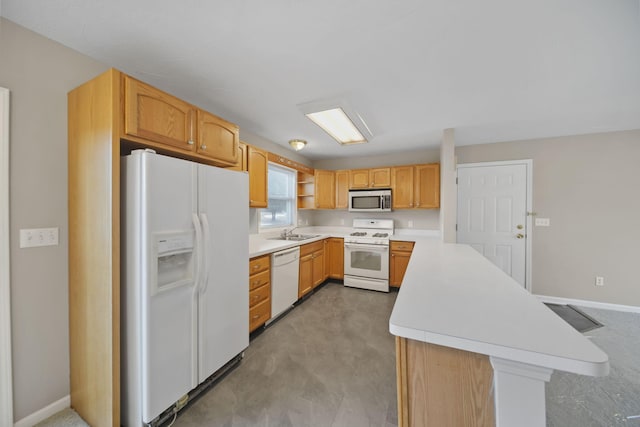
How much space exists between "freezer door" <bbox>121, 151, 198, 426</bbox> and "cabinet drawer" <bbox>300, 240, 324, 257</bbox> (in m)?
1.90

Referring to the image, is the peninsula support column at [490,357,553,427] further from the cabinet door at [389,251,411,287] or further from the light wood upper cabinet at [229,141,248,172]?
the cabinet door at [389,251,411,287]

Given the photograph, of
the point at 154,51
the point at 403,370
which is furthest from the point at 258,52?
the point at 403,370

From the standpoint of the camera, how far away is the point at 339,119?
249 cm

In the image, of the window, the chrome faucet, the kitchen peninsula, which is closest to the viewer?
the kitchen peninsula

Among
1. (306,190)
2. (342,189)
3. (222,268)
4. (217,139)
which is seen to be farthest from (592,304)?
(217,139)

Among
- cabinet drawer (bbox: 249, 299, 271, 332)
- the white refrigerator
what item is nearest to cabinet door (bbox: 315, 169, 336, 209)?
cabinet drawer (bbox: 249, 299, 271, 332)

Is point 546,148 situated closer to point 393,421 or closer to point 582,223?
point 582,223

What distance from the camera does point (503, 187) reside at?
353 centimetres

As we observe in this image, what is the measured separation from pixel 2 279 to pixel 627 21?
12.5 ft

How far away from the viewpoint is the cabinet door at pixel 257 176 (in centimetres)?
267

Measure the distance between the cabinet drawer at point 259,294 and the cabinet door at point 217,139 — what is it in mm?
1315

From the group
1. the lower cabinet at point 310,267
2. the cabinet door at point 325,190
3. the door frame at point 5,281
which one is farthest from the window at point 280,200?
the door frame at point 5,281

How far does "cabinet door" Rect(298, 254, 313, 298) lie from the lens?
126 inches

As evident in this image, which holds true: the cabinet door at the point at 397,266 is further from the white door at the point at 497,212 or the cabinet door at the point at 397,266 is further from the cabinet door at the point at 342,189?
the cabinet door at the point at 342,189
